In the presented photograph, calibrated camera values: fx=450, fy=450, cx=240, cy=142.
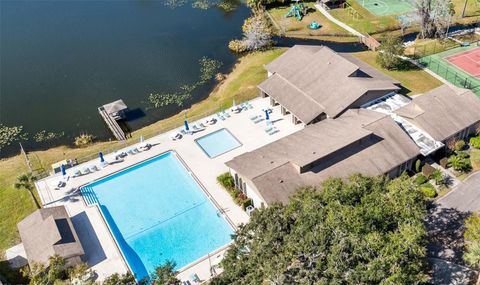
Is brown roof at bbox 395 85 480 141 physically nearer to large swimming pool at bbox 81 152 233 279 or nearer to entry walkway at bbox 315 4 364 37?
large swimming pool at bbox 81 152 233 279

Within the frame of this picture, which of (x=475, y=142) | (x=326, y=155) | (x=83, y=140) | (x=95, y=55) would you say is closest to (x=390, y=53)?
(x=475, y=142)

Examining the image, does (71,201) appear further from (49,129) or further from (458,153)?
(458,153)

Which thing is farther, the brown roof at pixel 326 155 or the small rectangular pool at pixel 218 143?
the small rectangular pool at pixel 218 143

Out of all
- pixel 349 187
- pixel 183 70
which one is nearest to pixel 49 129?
pixel 183 70

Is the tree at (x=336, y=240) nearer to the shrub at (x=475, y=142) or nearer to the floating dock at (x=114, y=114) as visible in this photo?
the shrub at (x=475, y=142)

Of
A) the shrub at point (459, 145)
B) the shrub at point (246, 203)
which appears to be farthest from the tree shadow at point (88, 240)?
the shrub at point (459, 145)

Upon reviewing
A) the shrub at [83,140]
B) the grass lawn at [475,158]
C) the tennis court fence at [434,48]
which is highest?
the shrub at [83,140]

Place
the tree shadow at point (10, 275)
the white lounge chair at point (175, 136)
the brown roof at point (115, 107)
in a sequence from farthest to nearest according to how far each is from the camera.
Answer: the brown roof at point (115, 107) < the white lounge chair at point (175, 136) < the tree shadow at point (10, 275)
